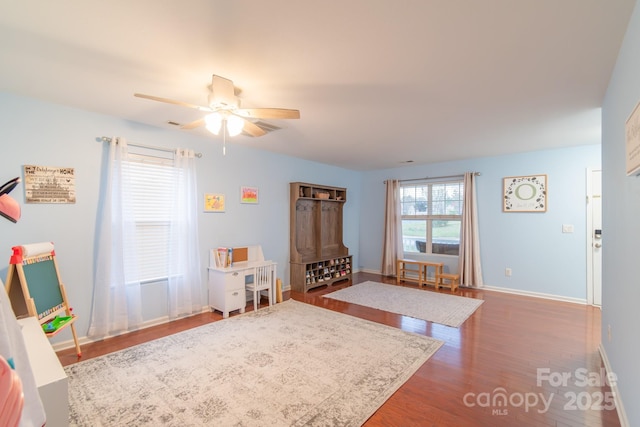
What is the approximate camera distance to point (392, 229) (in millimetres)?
6094

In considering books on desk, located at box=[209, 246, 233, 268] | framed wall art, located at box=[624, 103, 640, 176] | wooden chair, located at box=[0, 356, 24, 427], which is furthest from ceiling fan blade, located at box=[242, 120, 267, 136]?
framed wall art, located at box=[624, 103, 640, 176]

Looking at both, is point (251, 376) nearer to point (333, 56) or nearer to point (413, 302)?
point (333, 56)

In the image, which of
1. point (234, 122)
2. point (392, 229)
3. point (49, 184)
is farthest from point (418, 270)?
point (49, 184)

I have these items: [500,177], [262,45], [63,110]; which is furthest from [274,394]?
[500,177]

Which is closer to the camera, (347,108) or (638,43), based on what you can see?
(638,43)

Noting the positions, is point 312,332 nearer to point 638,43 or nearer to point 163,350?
point 163,350

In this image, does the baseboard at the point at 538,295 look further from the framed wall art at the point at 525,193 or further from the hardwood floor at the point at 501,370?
the framed wall art at the point at 525,193

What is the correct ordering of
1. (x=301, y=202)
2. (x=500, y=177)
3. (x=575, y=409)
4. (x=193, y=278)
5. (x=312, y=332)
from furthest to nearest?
(x=301, y=202) < (x=500, y=177) < (x=193, y=278) < (x=312, y=332) < (x=575, y=409)

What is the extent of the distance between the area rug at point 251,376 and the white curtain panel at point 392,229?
9.24ft

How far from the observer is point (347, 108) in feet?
9.43

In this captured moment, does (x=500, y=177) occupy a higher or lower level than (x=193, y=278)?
higher

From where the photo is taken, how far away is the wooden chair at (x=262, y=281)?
4055 millimetres

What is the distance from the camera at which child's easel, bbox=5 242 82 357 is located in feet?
7.60

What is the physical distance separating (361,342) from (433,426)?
3.91 feet
